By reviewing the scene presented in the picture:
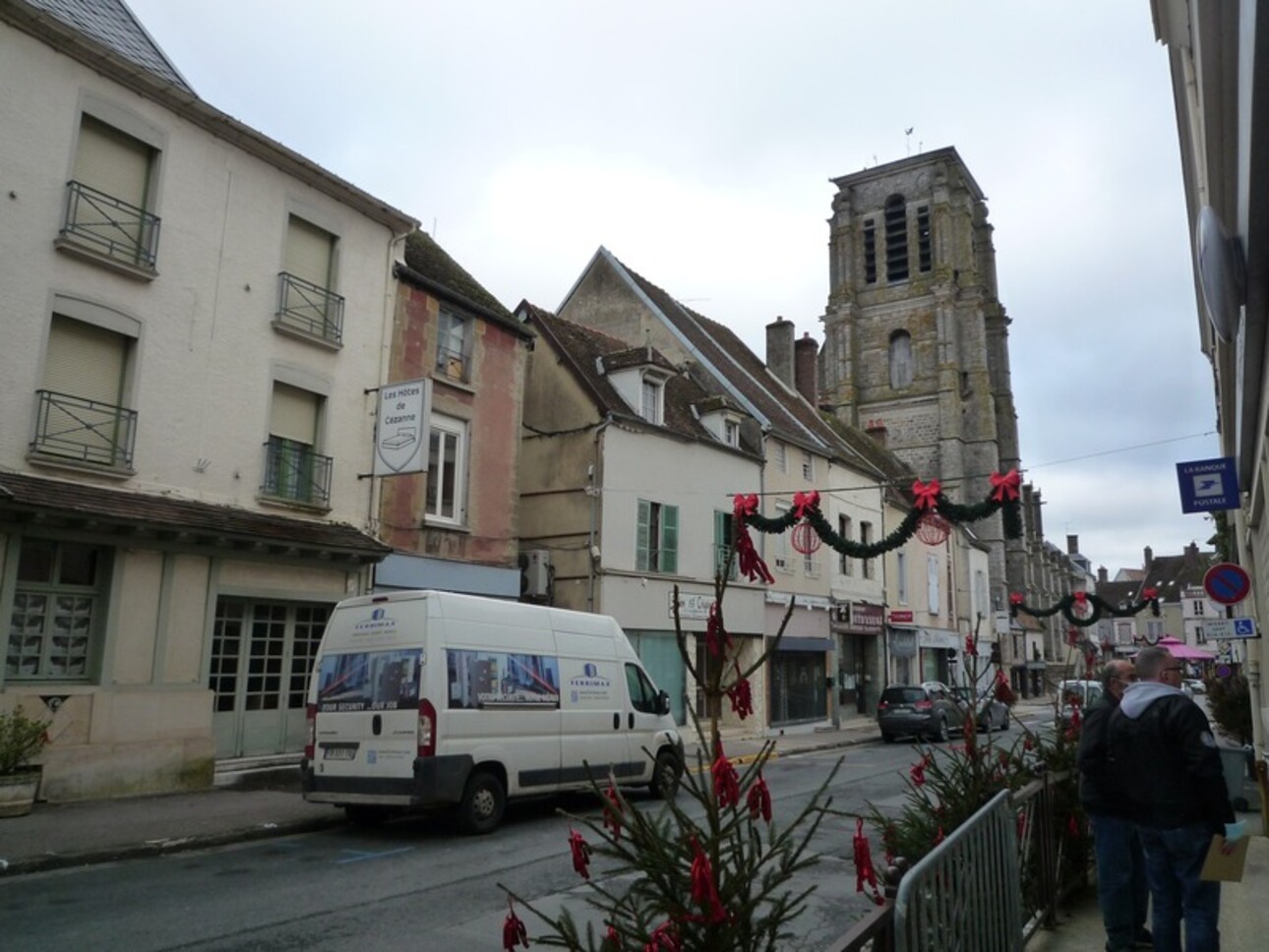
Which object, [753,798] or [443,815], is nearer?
[753,798]

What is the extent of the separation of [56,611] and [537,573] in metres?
9.59

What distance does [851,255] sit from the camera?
56062mm

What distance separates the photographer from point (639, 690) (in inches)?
476

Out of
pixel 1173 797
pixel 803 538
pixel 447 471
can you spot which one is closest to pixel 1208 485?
pixel 1173 797

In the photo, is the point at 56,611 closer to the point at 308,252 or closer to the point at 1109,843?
the point at 308,252

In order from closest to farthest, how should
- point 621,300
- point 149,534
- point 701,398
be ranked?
point 149,534, point 701,398, point 621,300

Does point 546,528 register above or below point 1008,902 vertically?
above

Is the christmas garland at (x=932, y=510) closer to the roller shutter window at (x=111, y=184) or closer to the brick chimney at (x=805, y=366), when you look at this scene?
the roller shutter window at (x=111, y=184)

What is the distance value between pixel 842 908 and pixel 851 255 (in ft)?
174

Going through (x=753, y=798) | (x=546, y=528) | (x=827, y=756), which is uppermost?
(x=546, y=528)

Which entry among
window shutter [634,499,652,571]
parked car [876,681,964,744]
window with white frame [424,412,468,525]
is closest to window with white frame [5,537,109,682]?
window with white frame [424,412,468,525]

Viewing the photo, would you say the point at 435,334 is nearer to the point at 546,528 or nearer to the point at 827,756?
the point at 546,528

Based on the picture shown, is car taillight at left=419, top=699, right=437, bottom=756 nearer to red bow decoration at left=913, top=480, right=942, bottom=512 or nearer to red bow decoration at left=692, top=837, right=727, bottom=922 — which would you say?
red bow decoration at left=692, top=837, right=727, bottom=922

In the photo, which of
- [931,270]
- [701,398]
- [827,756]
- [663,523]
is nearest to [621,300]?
[701,398]
